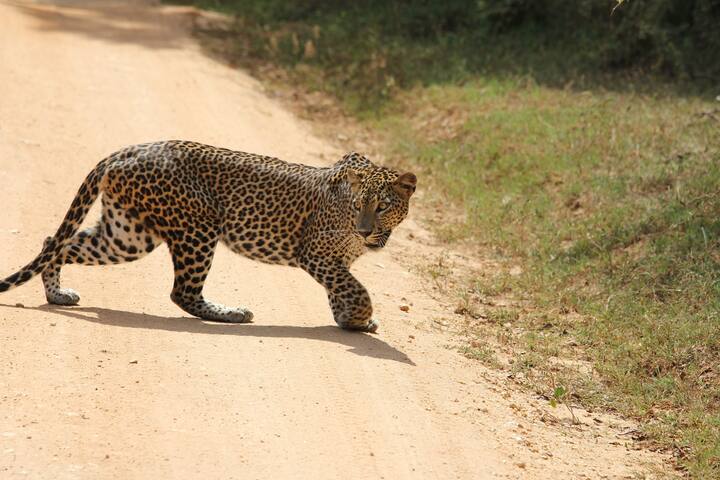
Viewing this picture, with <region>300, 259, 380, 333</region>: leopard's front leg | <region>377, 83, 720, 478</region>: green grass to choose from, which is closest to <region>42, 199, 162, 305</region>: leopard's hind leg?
<region>300, 259, 380, 333</region>: leopard's front leg

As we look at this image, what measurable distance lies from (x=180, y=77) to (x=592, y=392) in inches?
384

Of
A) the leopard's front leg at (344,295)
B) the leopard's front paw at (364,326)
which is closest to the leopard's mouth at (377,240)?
the leopard's front leg at (344,295)

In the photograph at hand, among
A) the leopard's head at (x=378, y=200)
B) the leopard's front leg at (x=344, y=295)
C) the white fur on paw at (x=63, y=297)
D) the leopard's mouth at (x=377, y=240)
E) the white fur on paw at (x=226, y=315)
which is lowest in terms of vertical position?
the white fur on paw at (x=63, y=297)

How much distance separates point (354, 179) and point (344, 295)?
0.88 meters

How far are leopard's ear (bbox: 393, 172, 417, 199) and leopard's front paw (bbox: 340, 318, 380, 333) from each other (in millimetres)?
1009

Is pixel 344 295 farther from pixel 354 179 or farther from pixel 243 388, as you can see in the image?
pixel 243 388

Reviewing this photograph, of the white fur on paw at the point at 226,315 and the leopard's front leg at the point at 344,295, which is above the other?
the leopard's front leg at the point at 344,295

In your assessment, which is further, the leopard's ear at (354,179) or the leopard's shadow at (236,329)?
the leopard's ear at (354,179)

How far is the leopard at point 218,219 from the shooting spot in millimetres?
8500

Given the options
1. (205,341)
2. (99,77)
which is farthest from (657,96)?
(205,341)

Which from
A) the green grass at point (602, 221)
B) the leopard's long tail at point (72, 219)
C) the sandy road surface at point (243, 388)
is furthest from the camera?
the green grass at point (602, 221)

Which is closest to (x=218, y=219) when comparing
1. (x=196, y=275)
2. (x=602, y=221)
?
(x=196, y=275)

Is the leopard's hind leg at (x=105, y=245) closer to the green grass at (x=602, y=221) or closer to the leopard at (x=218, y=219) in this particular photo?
the leopard at (x=218, y=219)

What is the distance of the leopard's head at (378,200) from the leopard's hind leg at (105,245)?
1.52 metres
